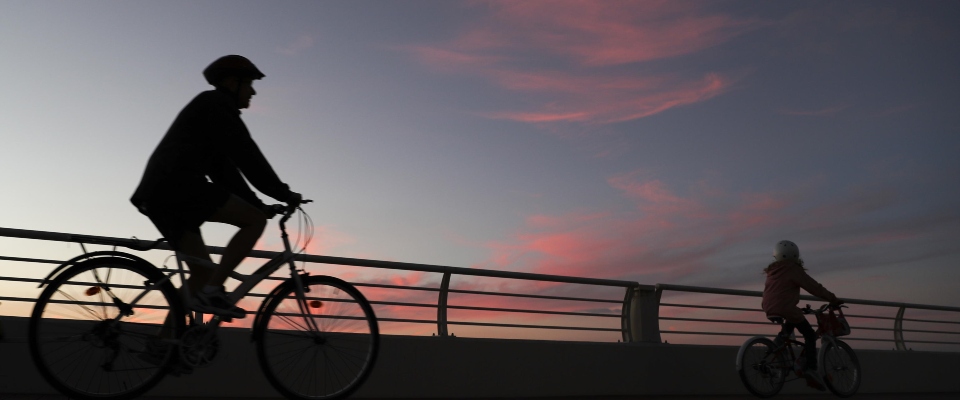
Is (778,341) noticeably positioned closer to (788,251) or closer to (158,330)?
(788,251)

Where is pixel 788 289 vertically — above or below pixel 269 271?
above

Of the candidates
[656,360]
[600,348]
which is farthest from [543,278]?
[656,360]

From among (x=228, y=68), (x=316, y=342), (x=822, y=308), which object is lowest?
(x=316, y=342)

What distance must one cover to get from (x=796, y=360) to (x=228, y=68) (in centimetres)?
795

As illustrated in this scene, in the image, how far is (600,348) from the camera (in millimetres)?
9375

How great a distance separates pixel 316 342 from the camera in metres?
5.29

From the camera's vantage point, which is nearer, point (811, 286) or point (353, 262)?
point (353, 262)

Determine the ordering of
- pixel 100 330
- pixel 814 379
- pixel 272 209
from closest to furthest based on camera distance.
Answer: pixel 100 330 < pixel 272 209 < pixel 814 379

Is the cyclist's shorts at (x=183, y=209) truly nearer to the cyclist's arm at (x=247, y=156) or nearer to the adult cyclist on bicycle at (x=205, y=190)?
the adult cyclist on bicycle at (x=205, y=190)

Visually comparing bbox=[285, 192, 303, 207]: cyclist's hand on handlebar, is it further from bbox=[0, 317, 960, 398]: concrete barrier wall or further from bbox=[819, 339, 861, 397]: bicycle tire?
bbox=[819, 339, 861, 397]: bicycle tire

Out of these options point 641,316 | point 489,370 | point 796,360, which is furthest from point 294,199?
point 796,360

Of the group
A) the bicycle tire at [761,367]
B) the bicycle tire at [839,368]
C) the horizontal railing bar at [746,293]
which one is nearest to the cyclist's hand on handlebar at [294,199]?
the horizontal railing bar at [746,293]

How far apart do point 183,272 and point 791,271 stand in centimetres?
767

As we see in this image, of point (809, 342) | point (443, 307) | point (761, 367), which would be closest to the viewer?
point (443, 307)
